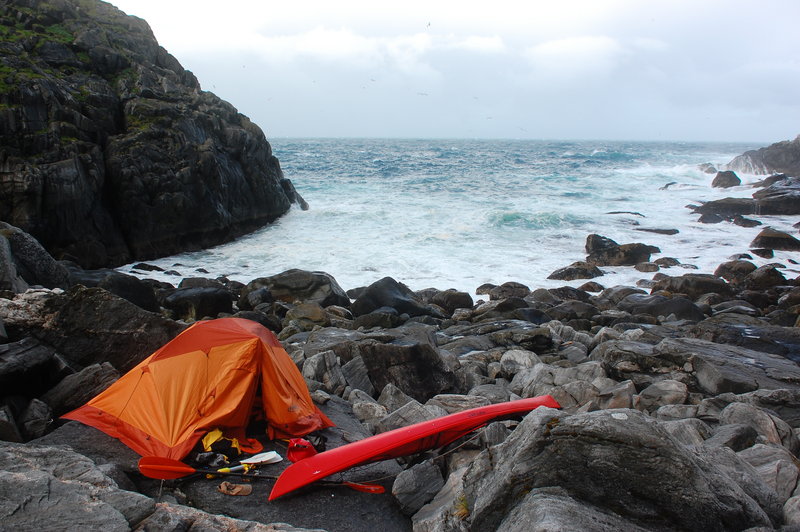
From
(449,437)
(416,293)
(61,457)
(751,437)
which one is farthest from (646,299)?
(61,457)

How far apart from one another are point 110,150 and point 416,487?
1903 centimetres

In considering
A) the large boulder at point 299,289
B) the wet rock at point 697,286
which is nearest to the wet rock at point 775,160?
the wet rock at point 697,286

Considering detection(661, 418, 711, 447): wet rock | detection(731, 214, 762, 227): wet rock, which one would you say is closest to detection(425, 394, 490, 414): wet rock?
detection(661, 418, 711, 447): wet rock

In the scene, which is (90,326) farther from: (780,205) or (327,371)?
(780,205)

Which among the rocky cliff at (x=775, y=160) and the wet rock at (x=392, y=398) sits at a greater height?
the rocky cliff at (x=775, y=160)

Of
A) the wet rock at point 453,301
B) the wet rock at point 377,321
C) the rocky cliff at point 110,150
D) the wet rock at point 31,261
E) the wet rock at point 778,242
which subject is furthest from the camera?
the wet rock at point 778,242

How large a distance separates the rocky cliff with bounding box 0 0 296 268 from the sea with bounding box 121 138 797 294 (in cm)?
136

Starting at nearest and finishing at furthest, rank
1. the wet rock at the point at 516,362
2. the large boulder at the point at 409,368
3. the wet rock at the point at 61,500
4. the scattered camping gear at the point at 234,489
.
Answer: the wet rock at the point at 61,500, the scattered camping gear at the point at 234,489, the large boulder at the point at 409,368, the wet rock at the point at 516,362

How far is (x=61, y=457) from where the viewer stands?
4.14 meters

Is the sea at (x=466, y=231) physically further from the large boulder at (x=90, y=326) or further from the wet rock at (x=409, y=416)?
the wet rock at (x=409, y=416)

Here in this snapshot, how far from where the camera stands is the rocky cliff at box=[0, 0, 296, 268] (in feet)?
55.8

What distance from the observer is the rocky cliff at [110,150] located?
669 inches

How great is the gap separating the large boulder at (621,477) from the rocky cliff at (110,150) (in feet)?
56.9

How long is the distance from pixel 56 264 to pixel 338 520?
32.1ft
